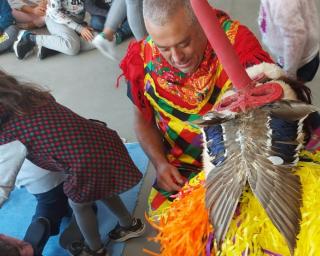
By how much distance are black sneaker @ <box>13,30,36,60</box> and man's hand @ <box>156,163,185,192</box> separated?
198cm

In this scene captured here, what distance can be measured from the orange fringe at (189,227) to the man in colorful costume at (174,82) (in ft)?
0.89

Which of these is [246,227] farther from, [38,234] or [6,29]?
[6,29]

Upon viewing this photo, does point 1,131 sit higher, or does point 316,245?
point 316,245


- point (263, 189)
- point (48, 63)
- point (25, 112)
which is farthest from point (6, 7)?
point (263, 189)

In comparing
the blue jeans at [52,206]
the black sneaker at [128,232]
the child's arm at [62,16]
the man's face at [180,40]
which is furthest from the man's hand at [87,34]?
the man's face at [180,40]

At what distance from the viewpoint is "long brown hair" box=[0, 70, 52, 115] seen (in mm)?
1173

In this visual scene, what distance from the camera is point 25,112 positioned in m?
1.18

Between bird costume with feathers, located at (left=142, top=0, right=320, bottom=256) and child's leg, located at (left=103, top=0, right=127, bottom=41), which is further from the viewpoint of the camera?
child's leg, located at (left=103, top=0, right=127, bottom=41)

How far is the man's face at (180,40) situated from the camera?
33.4 inches

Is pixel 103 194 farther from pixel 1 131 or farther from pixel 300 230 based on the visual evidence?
pixel 300 230

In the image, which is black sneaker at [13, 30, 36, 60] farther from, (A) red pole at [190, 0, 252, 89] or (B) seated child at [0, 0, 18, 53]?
(A) red pole at [190, 0, 252, 89]

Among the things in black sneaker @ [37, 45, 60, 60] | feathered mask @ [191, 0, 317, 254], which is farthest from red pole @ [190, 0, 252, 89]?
black sneaker @ [37, 45, 60, 60]

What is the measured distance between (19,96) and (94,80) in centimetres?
127

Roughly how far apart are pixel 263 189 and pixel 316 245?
0.28 ft
